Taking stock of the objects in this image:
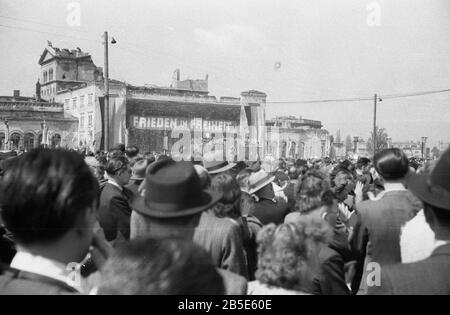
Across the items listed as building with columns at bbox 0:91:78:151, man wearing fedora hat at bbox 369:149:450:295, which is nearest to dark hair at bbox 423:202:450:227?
man wearing fedora hat at bbox 369:149:450:295

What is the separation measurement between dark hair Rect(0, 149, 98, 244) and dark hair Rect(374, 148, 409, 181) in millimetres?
2564

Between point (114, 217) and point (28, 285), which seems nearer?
point (28, 285)

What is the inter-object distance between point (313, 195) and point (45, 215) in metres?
2.14

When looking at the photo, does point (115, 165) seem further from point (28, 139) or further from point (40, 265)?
point (28, 139)

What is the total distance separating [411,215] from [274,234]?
1677 millimetres

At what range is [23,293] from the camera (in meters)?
1.57

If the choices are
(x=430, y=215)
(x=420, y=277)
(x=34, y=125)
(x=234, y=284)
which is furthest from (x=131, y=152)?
(x=34, y=125)

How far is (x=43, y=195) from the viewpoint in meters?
1.65

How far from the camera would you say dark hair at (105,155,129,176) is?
14.8ft

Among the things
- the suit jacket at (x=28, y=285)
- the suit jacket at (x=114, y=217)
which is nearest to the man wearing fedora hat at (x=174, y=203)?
the suit jacket at (x=28, y=285)

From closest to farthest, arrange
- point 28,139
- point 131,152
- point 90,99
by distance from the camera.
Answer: point 131,152 < point 90,99 < point 28,139

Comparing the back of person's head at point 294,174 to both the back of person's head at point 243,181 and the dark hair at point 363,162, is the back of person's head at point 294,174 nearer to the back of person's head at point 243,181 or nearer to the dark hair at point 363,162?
the dark hair at point 363,162
